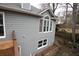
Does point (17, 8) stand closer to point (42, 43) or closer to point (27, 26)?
point (27, 26)

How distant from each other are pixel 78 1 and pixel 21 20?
2.71ft

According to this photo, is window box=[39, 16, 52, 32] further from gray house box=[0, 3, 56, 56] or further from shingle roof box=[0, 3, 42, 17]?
shingle roof box=[0, 3, 42, 17]

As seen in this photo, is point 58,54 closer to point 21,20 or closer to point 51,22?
point 51,22

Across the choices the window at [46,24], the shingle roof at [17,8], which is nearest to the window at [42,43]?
the window at [46,24]

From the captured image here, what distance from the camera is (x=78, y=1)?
1.16 meters

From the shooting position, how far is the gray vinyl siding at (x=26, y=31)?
1.19 m

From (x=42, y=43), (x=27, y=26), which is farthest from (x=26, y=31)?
(x=42, y=43)

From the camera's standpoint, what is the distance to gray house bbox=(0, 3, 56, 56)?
3.85ft

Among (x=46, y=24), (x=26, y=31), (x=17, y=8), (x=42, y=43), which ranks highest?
(x=17, y=8)

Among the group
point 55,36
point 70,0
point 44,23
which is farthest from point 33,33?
point 70,0

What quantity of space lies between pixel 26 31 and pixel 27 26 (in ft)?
0.25

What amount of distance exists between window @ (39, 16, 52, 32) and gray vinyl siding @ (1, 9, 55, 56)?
66mm

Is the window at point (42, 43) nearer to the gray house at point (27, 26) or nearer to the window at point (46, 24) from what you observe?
the gray house at point (27, 26)

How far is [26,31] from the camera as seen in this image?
1.29m
